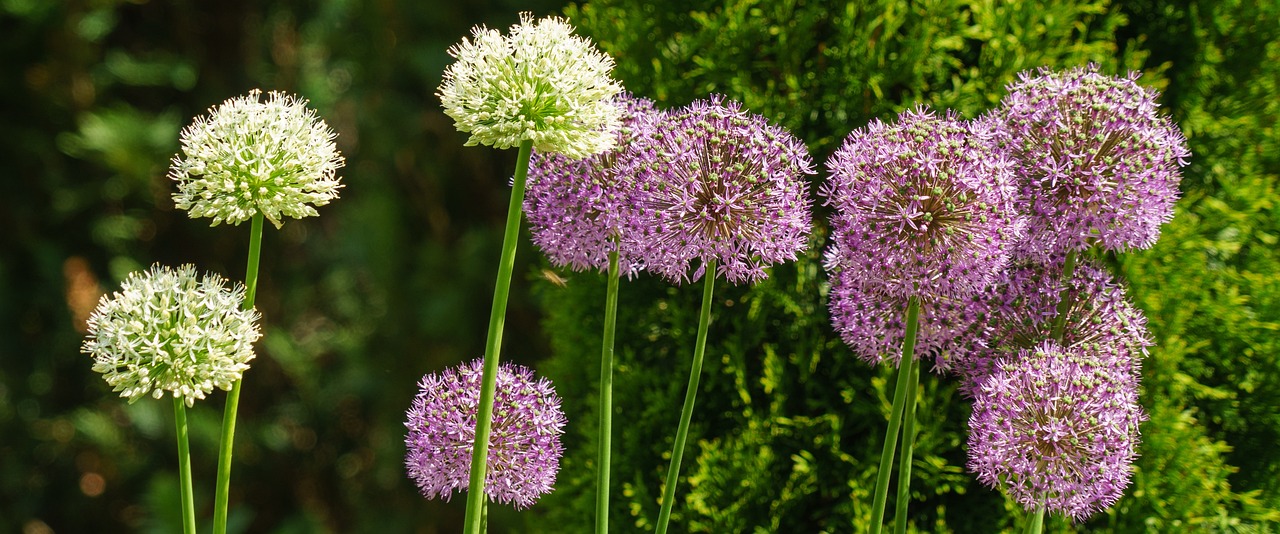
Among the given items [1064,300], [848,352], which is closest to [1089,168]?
[1064,300]

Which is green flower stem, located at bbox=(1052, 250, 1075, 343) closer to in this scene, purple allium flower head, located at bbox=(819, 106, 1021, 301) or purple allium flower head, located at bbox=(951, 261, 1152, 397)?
purple allium flower head, located at bbox=(951, 261, 1152, 397)

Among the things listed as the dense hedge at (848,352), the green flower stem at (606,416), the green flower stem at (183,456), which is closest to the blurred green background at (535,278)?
the dense hedge at (848,352)

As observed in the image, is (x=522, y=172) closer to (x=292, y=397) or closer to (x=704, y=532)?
(x=704, y=532)

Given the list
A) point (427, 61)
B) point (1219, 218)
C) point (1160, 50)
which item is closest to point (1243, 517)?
point (1219, 218)

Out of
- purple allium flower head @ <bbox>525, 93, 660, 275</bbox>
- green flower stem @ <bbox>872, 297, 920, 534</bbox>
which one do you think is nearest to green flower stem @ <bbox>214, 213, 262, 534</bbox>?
purple allium flower head @ <bbox>525, 93, 660, 275</bbox>

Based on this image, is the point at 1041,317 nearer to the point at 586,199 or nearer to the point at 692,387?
the point at 692,387

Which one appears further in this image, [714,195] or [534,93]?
[714,195]
